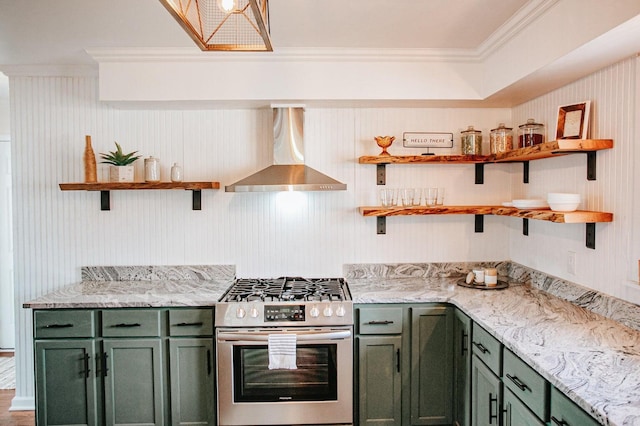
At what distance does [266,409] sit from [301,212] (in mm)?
1370

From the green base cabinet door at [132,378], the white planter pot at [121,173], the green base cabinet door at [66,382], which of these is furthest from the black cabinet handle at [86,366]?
the white planter pot at [121,173]

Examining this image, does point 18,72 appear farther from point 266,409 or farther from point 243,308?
point 266,409

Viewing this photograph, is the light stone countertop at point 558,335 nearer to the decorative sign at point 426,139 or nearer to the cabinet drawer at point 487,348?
the cabinet drawer at point 487,348

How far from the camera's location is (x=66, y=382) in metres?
2.67

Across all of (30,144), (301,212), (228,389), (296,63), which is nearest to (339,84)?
(296,63)

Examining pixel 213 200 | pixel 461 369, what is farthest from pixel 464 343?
pixel 213 200

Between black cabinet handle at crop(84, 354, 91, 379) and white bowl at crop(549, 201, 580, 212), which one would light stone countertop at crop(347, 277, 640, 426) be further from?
black cabinet handle at crop(84, 354, 91, 379)

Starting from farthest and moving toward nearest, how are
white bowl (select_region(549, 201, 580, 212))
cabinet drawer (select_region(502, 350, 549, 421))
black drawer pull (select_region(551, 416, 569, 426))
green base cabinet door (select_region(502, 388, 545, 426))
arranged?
white bowl (select_region(549, 201, 580, 212)), green base cabinet door (select_region(502, 388, 545, 426)), cabinet drawer (select_region(502, 350, 549, 421)), black drawer pull (select_region(551, 416, 569, 426))

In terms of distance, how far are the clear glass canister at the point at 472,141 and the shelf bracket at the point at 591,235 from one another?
99cm

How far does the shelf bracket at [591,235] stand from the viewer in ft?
7.59

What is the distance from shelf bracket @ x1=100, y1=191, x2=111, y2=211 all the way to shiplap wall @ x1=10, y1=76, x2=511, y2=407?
5 cm

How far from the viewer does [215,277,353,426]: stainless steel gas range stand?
261 centimetres

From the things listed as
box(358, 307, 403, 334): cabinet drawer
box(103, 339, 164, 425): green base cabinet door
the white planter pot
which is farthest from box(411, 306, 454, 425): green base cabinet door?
the white planter pot

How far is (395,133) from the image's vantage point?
3.25 meters
